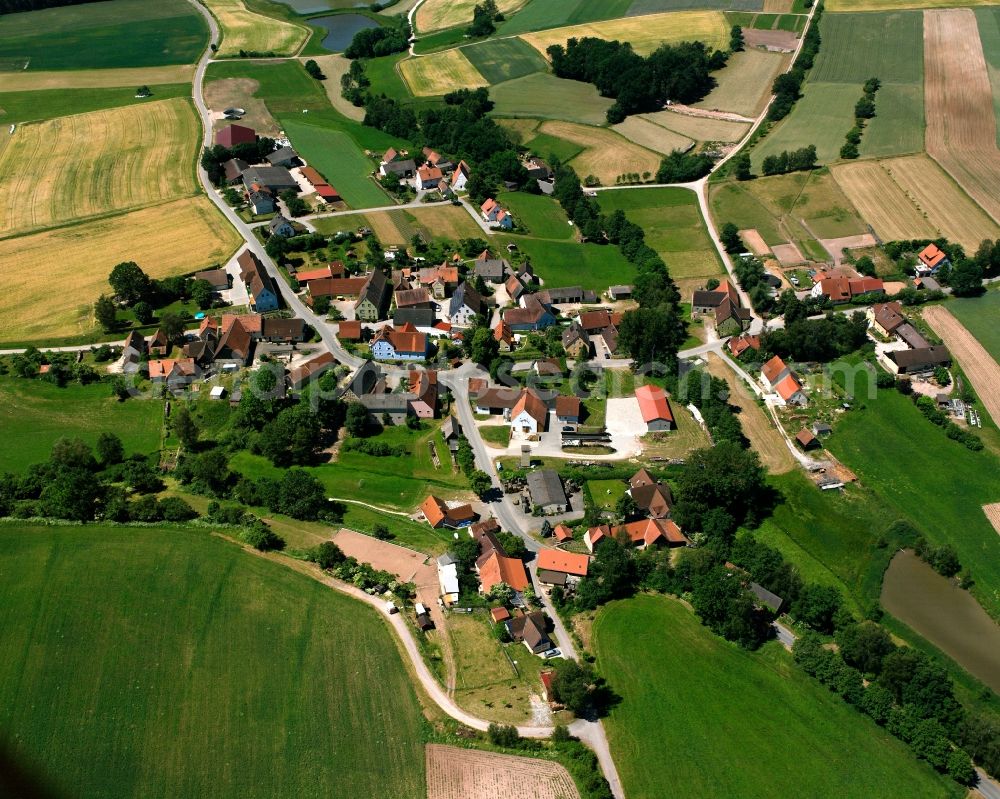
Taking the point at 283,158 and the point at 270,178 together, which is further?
the point at 283,158

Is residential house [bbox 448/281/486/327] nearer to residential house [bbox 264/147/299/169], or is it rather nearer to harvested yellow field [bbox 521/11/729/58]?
residential house [bbox 264/147/299/169]

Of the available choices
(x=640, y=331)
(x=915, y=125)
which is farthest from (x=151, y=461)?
(x=915, y=125)

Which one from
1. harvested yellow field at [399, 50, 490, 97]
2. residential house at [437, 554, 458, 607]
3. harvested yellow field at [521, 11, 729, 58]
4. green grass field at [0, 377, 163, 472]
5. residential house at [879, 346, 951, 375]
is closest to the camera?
residential house at [437, 554, 458, 607]

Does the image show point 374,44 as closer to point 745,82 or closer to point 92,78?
point 92,78

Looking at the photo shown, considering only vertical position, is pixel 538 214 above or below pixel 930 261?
above

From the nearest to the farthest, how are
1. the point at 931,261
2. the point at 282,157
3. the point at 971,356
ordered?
the point at 971,356
the point at 931,261
the point at 282,157

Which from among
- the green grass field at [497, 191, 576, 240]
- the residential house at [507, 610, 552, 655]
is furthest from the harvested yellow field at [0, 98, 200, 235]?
the residential house at [507, 610, 552, 655]

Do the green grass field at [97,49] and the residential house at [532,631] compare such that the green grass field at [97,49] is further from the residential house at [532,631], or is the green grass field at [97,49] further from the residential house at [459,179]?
the residential house at [532,631]

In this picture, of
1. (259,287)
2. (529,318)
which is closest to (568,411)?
(529,318)
